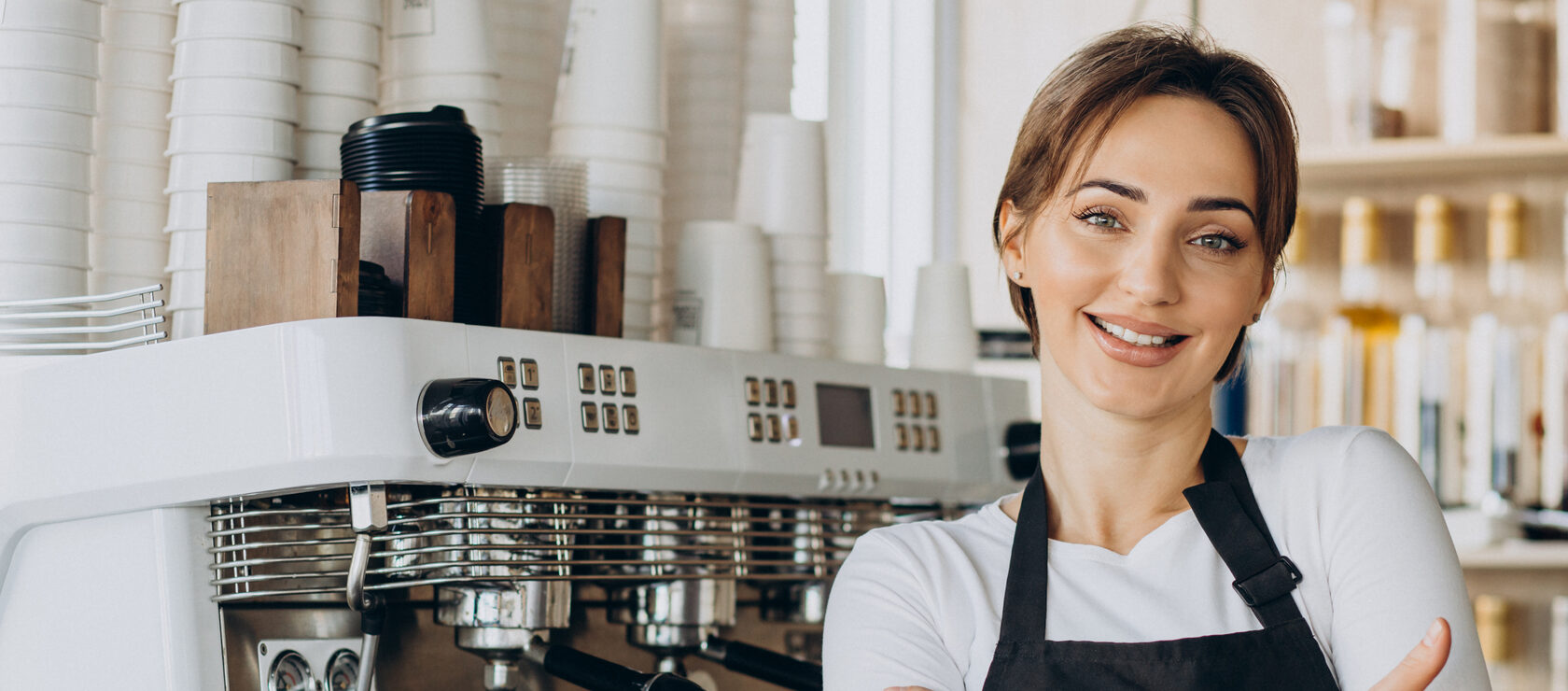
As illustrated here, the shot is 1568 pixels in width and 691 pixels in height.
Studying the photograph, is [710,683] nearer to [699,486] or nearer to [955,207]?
[699,486]

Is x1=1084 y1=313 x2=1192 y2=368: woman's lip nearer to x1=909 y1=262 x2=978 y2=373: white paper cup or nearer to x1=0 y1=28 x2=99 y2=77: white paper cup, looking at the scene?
x1=909 y1=262 x2=978 y2=373: white paper cup

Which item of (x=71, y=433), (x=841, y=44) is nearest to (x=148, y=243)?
(x=71, y=433)

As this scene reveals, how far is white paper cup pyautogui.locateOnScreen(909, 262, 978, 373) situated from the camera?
1.67 meters

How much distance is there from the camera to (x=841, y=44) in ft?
8.48

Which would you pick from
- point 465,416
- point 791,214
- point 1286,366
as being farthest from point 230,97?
point 1286,366

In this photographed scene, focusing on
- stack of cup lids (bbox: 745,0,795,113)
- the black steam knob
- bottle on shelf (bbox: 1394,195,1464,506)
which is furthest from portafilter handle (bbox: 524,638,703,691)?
bottle on shelf (bbox: 1394,195,1464,506)

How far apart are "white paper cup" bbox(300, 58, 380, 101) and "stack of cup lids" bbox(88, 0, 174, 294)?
13 centimetres

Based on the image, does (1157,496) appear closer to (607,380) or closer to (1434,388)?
(607,380)

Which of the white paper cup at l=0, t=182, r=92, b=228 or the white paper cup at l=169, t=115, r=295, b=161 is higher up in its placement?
the white paper cup at l=169, t=115, r=295, b=161

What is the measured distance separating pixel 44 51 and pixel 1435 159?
208cm

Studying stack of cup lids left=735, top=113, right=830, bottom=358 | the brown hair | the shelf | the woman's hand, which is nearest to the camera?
the woman's hand

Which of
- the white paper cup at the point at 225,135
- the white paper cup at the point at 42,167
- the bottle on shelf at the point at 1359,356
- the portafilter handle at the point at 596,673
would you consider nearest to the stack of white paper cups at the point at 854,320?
the portafilter handle at the point at 596,673

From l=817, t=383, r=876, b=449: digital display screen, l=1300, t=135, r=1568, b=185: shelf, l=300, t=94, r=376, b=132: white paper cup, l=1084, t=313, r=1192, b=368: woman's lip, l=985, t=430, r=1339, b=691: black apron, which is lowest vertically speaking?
l=985, t=430, r=1339, b=691: black apron

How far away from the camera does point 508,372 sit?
1048 millimetres
